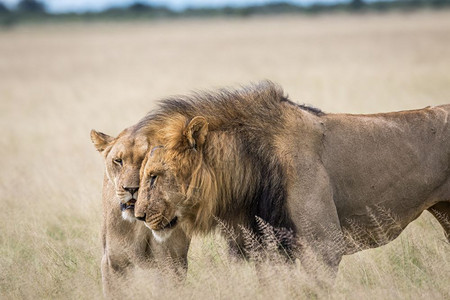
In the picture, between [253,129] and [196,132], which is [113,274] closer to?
[196,132]

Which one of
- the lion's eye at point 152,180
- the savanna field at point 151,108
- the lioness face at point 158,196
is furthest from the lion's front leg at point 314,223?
the lion's eye at point 152,180

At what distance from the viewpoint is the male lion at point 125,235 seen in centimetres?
482

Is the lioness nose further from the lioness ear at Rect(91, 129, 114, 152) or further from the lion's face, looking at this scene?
the lioness ear at Rect(91, 129, 114, 152)

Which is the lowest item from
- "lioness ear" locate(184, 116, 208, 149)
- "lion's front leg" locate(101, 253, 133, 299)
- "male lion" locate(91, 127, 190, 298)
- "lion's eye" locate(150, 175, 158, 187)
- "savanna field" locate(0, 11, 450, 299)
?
"savanna field" locate(0, 11, 450, 299)

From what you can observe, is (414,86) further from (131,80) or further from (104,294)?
(104,294)

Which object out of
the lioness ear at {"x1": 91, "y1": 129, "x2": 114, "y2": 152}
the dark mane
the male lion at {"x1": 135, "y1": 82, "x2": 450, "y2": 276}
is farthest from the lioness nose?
the lioness ear at {"x1": 91, "y1": 129, "x2": 114, "y2": 152}

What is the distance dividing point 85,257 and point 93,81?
62.4 ft

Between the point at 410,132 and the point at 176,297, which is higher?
the point at 410,132

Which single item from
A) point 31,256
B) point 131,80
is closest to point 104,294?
point 31,256

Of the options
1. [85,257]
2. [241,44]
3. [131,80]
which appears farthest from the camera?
[241,44]

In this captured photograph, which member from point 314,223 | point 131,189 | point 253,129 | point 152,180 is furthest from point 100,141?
point 314,223

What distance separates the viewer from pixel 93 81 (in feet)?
80.2

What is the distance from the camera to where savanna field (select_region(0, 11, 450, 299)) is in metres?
4.97

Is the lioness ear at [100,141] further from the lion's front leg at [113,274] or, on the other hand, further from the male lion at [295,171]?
the lion's front leg at [113,274]
